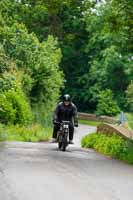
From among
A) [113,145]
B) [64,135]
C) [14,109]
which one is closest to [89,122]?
[14,109]

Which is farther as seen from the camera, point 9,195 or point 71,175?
point 71,175

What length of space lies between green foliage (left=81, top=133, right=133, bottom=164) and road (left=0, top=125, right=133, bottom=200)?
2.44 ft

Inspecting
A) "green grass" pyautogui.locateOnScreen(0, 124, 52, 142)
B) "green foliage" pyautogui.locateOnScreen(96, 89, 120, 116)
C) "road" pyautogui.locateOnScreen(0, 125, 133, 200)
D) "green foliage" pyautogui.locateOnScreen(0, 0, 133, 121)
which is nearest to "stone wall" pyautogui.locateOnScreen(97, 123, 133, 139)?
"road" pyautogui.locateOnScreen(0, 125, 133, 200)

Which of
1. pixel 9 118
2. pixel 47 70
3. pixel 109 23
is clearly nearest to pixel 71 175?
pixel 109 23

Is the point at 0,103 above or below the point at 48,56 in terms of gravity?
below

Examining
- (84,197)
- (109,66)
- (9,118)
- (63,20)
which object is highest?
(63,20)

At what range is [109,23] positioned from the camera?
2039 cm

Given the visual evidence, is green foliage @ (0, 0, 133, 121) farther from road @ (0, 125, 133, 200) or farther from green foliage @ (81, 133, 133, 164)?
road @ (0, 125, 133, 200)

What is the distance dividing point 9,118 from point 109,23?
53.0 ft

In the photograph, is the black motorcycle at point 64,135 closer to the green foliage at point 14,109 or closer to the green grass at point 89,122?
the green foliage at point 14,109

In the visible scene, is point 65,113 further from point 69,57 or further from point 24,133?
point 69,57

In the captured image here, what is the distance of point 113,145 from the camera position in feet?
67.0

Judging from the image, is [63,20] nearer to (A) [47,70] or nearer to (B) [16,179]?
(A) [47,70]

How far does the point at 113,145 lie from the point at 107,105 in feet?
143
